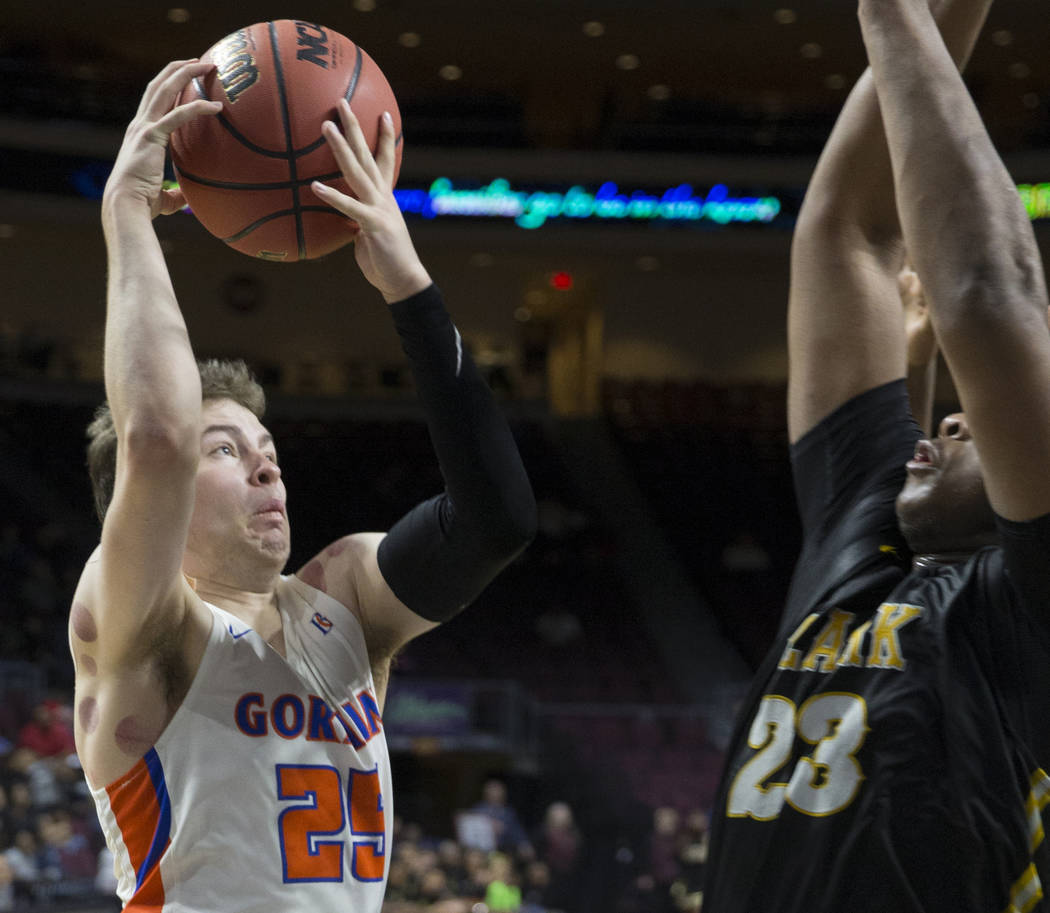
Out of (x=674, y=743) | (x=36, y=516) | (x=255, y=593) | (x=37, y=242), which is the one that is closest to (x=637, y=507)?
(x=674, y=743)

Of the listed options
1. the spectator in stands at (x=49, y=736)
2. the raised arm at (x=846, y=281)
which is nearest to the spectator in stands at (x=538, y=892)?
the spectator in stands at (x=49, y=736)

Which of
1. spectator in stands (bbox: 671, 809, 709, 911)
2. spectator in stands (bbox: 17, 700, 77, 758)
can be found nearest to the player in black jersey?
spectator in stands (bbox: 671, 809, 709, 911)

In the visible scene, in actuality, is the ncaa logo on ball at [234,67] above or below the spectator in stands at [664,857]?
above

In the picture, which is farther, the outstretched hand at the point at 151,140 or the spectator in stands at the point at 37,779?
the spectator in stands at the point at 37,779

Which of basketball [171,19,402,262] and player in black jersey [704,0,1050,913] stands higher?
basketball [171,19,402,262]

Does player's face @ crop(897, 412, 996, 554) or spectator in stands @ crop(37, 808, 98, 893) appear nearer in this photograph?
player's face @ crop(897, 412, 996, 554)

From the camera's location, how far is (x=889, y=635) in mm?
1807

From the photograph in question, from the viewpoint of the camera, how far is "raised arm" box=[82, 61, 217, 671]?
1.87 meters

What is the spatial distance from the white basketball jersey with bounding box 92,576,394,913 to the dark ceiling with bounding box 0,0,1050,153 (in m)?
14.7

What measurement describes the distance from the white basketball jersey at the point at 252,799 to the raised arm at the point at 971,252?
1197 millimetres

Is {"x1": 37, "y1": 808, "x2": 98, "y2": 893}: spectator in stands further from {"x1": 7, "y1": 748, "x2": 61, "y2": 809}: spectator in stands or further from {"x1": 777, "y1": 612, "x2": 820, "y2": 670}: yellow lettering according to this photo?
{"x1": 777, "y1": 612, "x2": 820, "y2": 670}: yellow lettering

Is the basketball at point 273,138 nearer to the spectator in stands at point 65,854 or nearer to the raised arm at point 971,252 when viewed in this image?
the raised arm at point 971,252

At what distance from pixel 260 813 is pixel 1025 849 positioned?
3.67 ft

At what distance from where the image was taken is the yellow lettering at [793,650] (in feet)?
6.15
